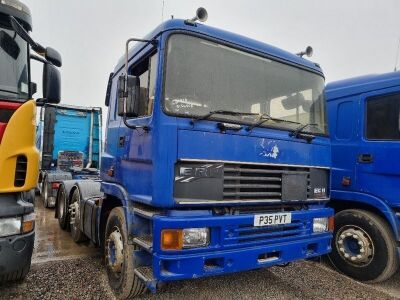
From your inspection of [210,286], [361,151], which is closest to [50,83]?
Answer: [210,286]

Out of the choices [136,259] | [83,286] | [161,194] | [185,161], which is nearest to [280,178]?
[185,161]

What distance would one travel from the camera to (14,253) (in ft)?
8.29

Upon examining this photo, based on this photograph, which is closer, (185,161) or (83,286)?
(185,161)

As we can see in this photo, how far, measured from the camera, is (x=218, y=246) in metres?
2.65

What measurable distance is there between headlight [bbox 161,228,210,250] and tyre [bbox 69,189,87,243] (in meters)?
2.90

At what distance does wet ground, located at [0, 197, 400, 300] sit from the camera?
10.7 feet

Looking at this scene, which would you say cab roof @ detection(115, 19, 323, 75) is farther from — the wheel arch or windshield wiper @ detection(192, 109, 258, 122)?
the wheel arch

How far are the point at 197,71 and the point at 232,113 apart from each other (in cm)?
49

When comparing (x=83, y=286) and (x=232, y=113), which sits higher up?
(x=232, y=113)

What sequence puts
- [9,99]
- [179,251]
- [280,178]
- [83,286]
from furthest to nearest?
1. [83,286]
2. [280,178]
3. [9,99]
4. [179,251]

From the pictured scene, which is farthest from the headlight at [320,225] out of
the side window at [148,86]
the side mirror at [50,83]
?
the side mirror at [50,83]

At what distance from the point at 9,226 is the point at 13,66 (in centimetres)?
147

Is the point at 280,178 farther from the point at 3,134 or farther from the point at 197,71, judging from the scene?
the point at 3,134

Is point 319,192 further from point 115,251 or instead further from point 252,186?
point 115,251
